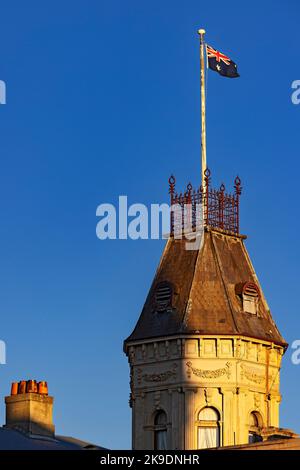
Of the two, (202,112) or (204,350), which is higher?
(202,112)

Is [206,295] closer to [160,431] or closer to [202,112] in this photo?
[160,431]

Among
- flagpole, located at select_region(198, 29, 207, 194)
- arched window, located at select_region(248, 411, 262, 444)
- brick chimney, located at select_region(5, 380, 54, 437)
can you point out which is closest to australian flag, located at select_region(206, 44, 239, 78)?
flagpole, located at select_region(198, 29, 207, 194)

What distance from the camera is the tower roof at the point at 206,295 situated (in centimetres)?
10431

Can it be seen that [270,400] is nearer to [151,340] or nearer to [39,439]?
[151,340]

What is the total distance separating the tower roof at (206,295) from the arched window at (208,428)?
4.08 m

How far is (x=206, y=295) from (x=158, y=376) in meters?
5.02

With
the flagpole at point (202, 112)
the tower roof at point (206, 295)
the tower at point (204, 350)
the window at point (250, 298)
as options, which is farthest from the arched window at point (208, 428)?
the flagpole at point (202, 112)

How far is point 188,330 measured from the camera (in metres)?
104

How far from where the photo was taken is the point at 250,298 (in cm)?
10681

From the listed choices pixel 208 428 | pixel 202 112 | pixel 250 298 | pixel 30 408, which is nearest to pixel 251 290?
pixel 250 298

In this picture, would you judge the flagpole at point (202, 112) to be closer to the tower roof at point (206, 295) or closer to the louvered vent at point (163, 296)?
the tower roof at point (206, 295)

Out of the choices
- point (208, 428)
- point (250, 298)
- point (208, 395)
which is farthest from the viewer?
point (250, 298)

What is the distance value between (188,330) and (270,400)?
231 inches
